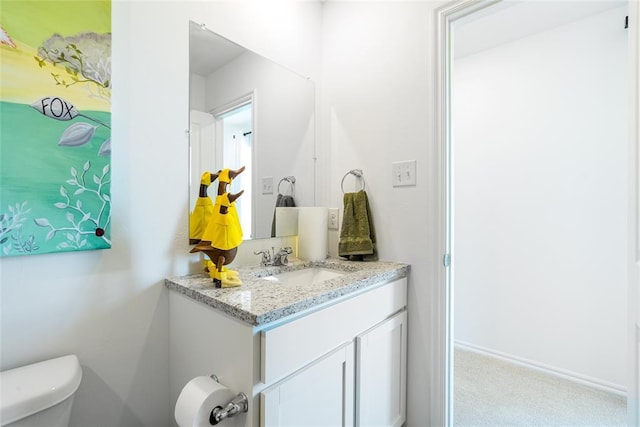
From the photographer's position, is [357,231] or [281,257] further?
[357,231]

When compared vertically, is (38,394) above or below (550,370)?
above

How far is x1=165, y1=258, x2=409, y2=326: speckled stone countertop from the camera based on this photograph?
0.84 metres

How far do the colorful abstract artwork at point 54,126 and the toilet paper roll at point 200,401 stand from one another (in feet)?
1.80

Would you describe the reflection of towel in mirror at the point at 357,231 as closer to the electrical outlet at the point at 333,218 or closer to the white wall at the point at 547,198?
the electrical outlet at the point at 333,218

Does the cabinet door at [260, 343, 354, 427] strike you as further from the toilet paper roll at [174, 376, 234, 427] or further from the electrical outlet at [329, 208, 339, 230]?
the electrical outlet at [329, 208, 339, 230]

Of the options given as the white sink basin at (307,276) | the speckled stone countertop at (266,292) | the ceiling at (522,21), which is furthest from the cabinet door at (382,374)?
the ceiling at (522,21)

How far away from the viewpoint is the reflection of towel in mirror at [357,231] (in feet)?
5.06

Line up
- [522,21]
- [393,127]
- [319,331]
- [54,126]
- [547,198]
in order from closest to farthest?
[54,126] → [319,331] → [393,127] → [522,21] → [547,198]

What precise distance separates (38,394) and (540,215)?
264 centimetres

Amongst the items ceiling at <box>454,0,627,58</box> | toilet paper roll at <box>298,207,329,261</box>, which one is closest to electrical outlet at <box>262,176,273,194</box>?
toilet paper roll at <box>298,207,329,261</box>

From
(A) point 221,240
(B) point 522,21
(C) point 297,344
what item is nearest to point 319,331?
(C) point 297,344

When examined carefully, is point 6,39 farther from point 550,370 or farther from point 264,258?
point 550,370

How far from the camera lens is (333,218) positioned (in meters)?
1.76

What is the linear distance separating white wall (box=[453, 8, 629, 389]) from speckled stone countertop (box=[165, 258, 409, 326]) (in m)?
1.31
